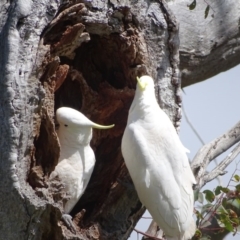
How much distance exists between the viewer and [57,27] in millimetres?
2385

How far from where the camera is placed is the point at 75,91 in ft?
9.64

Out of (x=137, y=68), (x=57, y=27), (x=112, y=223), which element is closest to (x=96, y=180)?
(x=112, y=223)

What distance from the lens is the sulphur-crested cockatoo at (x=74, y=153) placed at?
8.30 ft

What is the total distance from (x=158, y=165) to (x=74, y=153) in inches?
13.5

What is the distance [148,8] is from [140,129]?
0.43m

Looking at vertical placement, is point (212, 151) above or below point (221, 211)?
above

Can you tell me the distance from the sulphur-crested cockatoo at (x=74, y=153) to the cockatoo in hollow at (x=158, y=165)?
0.15 metres

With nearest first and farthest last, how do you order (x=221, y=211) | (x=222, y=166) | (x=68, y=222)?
(x=68, y=222), (x=221, y=211), (x=222, y=166)

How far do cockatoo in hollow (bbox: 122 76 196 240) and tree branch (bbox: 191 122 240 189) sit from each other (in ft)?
1.09

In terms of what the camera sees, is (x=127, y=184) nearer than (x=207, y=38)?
Yes

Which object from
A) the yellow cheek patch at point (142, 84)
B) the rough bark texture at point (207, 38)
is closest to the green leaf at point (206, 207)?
the rough bark texture at point (207, 38)

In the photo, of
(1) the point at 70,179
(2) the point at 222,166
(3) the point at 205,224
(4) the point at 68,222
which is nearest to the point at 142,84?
(1) the point at 70,179

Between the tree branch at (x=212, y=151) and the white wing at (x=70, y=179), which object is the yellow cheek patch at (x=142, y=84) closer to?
the white wing at (x=70, y=179)

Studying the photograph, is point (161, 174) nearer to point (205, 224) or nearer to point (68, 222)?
point (68, 222)
